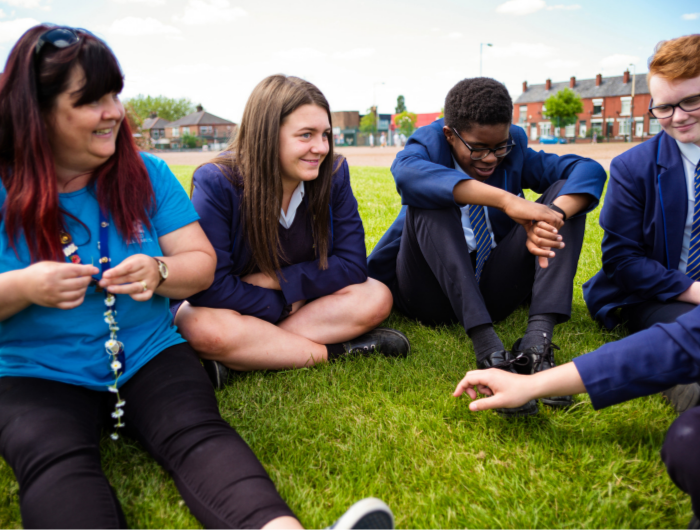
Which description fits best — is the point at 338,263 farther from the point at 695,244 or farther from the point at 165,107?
the point at 165,107

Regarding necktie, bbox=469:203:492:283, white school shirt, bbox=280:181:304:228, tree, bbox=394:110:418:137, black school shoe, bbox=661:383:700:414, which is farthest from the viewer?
tree, bbox=394:110:418:137

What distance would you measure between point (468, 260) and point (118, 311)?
162 centimetres

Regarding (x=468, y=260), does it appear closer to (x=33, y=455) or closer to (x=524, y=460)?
(x=524, y=460)

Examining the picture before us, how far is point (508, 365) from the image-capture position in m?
2.41

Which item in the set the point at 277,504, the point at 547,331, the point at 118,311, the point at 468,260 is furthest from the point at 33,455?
the point at 547,331

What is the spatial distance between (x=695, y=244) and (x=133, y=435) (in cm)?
268

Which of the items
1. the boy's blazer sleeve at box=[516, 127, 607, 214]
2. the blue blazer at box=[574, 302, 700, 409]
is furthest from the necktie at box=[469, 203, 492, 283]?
the blue blazer at box=[574, 302, 700, 409]

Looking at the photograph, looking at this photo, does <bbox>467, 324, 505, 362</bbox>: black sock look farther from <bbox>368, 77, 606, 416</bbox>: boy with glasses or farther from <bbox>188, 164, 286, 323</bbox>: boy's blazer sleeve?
<bbox>188, 164, 286, 323</bbox>: boy's blazer sleeve

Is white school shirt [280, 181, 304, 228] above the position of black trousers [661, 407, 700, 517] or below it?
above

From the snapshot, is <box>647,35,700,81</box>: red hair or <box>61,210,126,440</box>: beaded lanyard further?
<box>647,35,700,81</box>: red hair

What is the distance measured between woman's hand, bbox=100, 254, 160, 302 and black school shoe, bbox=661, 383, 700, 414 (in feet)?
7.02

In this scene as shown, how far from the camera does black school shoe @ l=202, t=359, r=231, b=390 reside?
2621mm

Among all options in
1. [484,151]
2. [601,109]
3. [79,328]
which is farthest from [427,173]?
[601,109]

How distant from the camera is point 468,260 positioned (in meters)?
2.65
